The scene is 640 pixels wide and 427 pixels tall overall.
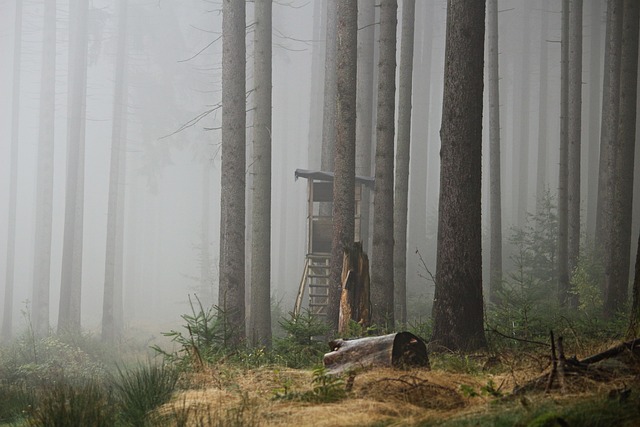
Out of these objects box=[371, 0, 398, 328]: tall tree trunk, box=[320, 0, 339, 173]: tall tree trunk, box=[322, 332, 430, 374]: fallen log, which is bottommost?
box=[322, 332, 430, 374]: fallen log

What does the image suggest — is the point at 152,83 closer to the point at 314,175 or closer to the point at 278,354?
the point at 314,175

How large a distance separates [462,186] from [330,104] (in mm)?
10715

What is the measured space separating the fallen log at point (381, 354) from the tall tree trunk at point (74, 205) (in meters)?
17.5

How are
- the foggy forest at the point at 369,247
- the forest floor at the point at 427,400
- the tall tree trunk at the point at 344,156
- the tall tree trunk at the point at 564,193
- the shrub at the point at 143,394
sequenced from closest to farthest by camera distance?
1. the forest floor at the point at 427,400
2. the shrub at the point at 143,394
3. the foggy forest at the point at 369,247
4. the tall tree trunk at the point at 344,156
5. the tall tree trunk at the point at 564,193

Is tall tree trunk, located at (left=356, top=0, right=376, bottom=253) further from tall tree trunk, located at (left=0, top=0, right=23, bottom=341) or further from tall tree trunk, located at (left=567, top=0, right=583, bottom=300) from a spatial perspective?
tall tree trunk, located at (left=0, top=0, right=23, bottom=341)

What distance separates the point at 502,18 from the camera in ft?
188

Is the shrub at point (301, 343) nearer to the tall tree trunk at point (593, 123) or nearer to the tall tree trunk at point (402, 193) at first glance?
the tall tree trunk at point (402, 193)

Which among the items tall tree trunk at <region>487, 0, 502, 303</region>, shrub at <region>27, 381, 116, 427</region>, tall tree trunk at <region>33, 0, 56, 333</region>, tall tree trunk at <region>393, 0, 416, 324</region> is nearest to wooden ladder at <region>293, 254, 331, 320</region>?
tall tree trunk at <region>393, 0, 416, 324</region>

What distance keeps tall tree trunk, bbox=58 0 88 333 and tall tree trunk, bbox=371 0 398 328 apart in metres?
12.8

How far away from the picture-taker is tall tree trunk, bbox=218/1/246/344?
46.6ft

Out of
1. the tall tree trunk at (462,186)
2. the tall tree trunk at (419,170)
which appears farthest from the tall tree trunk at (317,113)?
the tall tree trunk at (462,186)

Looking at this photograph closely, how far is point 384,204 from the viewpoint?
1538cm

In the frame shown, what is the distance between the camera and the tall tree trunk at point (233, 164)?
Answer: 14.2m

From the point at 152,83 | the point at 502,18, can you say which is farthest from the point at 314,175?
the point at 502,18
